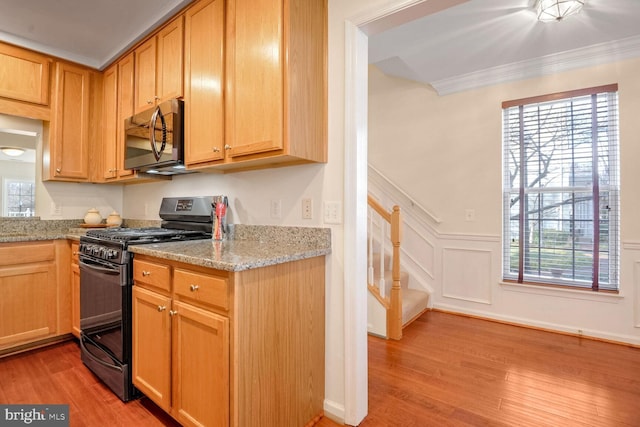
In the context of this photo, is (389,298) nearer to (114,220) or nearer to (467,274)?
(467,274)

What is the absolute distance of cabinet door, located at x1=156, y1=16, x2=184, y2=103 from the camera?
209cm

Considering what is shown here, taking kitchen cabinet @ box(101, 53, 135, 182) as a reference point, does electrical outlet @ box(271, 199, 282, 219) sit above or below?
below

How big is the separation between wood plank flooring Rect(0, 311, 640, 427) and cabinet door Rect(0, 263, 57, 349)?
0.54 ft

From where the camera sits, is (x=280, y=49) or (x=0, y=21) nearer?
(x=280, y=49)

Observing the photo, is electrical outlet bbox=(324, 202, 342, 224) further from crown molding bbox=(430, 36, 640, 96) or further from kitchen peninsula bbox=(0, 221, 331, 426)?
crown molding bbox=(430, 36, 640, 96)

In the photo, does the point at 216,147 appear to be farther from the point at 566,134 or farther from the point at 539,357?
the point at 566,134

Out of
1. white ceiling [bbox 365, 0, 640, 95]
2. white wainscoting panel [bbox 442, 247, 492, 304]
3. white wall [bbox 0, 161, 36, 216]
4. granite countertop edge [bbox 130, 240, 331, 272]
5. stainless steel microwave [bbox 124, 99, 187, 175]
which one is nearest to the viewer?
granite countertop edge [bbox 130, 240, 331, 272]

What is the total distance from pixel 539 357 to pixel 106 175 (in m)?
4.00

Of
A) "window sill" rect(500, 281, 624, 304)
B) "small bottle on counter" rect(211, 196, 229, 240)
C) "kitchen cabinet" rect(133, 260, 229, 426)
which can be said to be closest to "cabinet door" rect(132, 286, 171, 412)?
"kitchen cabinet" rect(133, 260, 229, 426)

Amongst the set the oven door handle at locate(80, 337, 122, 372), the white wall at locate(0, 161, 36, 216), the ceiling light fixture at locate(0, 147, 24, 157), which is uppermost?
the ceiling light fixture at locate(0, 147, 24, 157)

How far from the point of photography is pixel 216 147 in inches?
72.5

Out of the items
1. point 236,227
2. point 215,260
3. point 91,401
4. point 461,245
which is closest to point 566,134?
point 461,245

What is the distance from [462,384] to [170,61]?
2910 millimetres

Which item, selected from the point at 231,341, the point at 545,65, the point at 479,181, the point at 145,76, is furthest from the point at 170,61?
the point at 545,65
